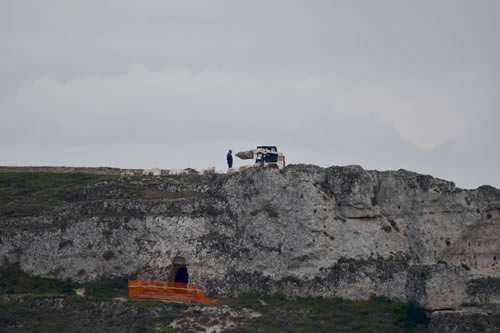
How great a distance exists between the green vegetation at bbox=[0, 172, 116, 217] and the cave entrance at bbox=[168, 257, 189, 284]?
30.8 feet

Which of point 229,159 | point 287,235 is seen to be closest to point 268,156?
point 229,159

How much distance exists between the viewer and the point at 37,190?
271ft

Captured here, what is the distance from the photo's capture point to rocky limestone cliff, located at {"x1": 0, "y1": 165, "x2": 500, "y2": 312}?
69.8 meters

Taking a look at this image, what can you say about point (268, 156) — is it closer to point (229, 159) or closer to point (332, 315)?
point (229, 159)

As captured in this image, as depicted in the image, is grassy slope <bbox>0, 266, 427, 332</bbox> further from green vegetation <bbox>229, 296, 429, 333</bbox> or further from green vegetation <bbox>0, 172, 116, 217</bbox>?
green vegetation <bbox>0, 172, 116, 217</bbox>

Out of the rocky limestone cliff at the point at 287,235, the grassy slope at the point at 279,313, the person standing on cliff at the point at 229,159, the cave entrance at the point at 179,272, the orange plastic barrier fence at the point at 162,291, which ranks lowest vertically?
the grassy slope at the point at 279,313

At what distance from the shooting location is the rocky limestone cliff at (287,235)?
6975cm

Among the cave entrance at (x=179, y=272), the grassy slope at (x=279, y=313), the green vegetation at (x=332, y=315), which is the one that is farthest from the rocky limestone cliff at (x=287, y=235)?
the grassy slope at (x=279, y=313)

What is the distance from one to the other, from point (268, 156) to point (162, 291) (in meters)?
12.4

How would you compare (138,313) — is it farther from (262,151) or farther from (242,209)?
(262,151)

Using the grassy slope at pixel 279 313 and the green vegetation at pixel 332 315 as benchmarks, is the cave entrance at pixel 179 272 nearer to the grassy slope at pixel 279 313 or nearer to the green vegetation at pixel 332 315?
the grassy slope at pixel 279 313

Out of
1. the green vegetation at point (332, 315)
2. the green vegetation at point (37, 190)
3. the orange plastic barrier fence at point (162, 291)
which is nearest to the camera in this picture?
the green vegetation at point (332, 315)

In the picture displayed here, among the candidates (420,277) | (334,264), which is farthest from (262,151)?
(420,277)

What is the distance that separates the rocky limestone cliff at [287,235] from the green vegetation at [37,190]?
2.38 metres
